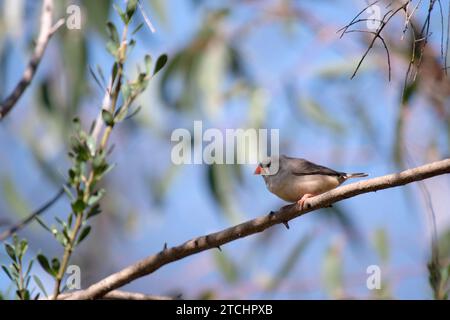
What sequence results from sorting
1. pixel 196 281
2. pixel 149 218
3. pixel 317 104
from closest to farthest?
pixel 317 104 < pixel 196 281 < pixel 149 218

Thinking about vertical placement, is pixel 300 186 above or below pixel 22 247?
above

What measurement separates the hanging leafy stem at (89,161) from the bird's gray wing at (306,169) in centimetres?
100

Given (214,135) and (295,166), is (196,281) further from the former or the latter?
(295,166)

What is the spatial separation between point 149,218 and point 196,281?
980mm

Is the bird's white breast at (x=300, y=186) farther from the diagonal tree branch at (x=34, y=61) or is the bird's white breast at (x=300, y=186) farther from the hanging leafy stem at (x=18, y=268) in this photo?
the hanging leafy stem at (x=18, y=268)

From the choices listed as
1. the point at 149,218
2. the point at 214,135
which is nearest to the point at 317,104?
the point at 214,135

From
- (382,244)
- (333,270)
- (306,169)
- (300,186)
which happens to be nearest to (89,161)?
(300,186)

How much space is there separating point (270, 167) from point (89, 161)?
127 centimetres

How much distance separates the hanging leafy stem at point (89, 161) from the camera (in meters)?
1.49

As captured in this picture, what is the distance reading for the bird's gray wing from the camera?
8.29ft

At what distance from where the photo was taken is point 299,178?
244 cm

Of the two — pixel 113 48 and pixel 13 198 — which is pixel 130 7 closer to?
pixel 113 48

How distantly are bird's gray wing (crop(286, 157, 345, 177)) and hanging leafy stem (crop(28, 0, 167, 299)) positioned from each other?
1.00 meters
